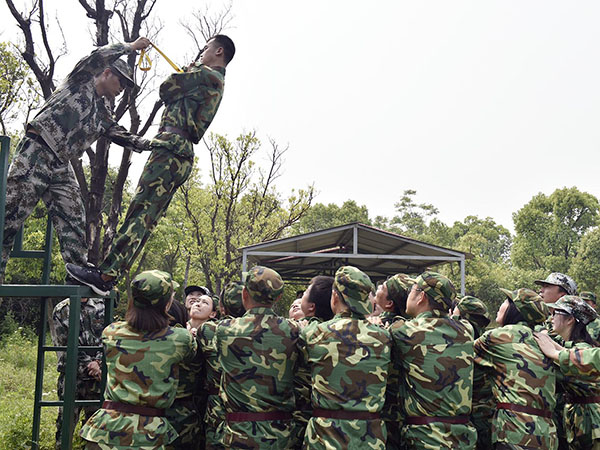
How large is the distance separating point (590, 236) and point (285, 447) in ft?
113

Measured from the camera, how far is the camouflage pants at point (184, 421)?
162 inches

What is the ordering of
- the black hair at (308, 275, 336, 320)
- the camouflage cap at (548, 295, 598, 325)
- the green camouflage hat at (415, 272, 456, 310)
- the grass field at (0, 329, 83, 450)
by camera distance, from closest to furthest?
1. the green camouflage hat at (415, 272, 456, 310)
2. the black hair at (308, 275, 336, 320)
3. the camouflage cap at (548, 295, 598, 325)
4. the grass field at (0, 329, 83, 450)

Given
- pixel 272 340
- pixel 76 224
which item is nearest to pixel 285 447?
pixel 272 340

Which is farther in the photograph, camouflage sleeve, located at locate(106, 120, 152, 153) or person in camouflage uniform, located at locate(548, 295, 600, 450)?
camouflage sleeve, located at locate(106, 120, 152, 153)

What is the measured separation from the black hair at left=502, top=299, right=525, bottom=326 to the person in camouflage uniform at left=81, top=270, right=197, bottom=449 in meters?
2.71

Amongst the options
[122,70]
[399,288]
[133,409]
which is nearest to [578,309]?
[399,288]

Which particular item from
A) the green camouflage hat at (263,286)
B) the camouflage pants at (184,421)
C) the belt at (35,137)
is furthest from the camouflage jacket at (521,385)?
the belt at (35,137)

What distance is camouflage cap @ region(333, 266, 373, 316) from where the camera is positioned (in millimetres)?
3717

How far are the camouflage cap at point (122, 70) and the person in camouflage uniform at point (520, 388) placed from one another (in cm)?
374

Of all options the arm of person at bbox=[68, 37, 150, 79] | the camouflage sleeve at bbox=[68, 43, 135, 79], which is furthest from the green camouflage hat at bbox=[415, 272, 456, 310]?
the camouflage sleeve at bbox=[68, 43, 135, 79]

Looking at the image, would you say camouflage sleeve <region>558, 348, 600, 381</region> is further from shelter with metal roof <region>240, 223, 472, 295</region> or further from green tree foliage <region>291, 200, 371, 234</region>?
green tree foliage <region>291, 200, 371, 234</region>

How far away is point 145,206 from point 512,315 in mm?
3210

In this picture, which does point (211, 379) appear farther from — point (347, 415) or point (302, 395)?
point (347, 415)

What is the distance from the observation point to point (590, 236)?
108 feet
